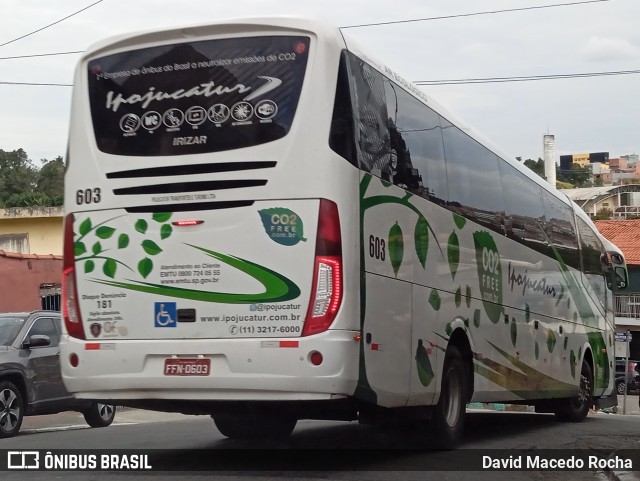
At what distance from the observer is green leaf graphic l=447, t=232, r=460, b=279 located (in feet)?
35.1

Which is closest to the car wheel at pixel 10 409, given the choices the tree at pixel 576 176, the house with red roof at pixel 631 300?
the house with red roof at pixel 631 300

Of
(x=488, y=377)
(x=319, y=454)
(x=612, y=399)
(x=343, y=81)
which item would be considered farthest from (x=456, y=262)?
(x=612, y=399)

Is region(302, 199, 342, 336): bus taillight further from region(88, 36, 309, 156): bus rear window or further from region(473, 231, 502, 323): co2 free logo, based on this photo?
region(473, 231, 502, 323): co2 free logo

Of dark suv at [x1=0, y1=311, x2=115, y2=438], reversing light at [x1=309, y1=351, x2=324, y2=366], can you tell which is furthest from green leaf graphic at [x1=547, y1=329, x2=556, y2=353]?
reversing light at [x1=309, y1=351, x2=324, y2=366]

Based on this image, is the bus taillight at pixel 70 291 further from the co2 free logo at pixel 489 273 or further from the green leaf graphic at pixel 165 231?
the co2 free logo at pixel 489 273

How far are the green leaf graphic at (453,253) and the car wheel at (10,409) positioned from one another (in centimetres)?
678

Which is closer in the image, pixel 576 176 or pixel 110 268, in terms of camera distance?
pixel 110 268

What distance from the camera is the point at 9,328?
15125 mm

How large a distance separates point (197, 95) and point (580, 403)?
11158mm

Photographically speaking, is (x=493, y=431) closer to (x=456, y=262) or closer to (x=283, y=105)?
(x=456, y=262)

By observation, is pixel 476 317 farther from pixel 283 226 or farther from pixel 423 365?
pixel 283 226

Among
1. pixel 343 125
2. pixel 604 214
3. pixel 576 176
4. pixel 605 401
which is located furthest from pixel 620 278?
pixel 576 176

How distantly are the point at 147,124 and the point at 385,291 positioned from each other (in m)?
2.49

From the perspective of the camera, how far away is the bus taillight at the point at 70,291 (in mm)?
8891
